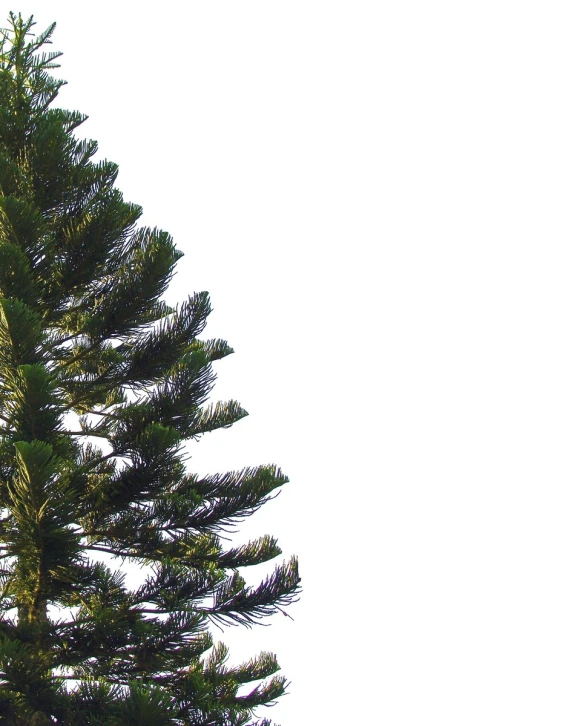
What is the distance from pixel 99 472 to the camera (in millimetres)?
6078

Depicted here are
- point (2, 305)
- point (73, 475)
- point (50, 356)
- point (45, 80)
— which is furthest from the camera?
point (45, 80)

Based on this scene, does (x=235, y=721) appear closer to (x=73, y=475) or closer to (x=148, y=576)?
(x=148, y=576)

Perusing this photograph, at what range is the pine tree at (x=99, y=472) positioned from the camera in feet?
16.9

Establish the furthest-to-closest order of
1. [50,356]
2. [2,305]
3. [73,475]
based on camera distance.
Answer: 1. [50,356]
2. [73,475]
3. [2,305]

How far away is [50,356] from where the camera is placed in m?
6.59

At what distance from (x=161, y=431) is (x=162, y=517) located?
2.70ft

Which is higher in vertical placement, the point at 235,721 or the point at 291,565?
the point at 291,565

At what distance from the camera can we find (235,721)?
531 cm

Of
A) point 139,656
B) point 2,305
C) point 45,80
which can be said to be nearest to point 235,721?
point 139,656

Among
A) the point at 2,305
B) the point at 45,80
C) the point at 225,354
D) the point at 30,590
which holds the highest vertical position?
the point at 45,80

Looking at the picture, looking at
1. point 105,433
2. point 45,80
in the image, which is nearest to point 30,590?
point 105,433

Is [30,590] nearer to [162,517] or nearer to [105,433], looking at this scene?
[162,517]

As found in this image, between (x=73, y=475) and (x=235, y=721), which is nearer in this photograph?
(x=235, y=721)

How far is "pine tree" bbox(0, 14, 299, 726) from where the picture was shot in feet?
16.9
